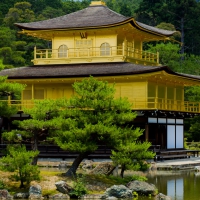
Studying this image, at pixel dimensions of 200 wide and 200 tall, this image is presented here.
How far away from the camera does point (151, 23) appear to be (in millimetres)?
90062

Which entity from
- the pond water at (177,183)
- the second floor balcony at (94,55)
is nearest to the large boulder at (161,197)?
the pond water at (177,183)

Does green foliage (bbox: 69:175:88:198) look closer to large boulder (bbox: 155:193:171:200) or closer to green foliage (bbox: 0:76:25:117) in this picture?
large boulder (bbox: 155:193:171:200)

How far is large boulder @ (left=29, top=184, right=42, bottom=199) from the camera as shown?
24.7m

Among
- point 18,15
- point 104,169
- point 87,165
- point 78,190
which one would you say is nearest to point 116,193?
point 78,190

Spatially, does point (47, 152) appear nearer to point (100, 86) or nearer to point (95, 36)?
point (95, 36)

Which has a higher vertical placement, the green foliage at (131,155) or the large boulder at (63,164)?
the green foliage at (131,155)

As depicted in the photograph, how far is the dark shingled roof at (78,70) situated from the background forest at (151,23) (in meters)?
22.0

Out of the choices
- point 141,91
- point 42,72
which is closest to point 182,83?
point 141,91

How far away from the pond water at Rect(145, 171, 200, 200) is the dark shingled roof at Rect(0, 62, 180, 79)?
674cm

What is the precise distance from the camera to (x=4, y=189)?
81.5 feet

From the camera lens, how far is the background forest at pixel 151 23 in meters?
68.0

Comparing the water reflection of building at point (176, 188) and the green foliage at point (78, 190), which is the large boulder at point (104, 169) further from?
the green foliage at point (78, 190)

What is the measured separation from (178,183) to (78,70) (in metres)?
13.7

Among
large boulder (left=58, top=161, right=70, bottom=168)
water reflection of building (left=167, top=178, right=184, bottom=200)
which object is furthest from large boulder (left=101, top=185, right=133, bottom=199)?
large boulder (left=58, top=161, right=70, bottom=168)
